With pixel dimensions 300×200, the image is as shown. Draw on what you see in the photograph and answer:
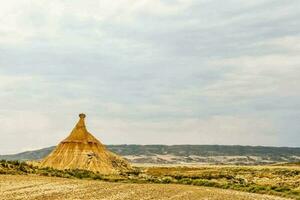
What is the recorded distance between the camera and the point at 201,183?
70.9 meters

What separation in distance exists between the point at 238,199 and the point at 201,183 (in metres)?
22.5

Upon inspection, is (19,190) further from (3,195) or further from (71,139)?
(71,139)

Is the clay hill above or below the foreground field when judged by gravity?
above

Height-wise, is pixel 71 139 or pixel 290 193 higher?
pixel 71 139

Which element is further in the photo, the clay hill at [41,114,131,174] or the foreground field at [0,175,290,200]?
the clay hill at [41,114,131,174]

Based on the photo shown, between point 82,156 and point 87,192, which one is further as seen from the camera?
point 82,156

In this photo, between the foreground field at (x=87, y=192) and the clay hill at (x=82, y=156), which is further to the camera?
the clay hill at (x=82, y=156)

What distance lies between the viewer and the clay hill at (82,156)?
100m

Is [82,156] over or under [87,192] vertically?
over

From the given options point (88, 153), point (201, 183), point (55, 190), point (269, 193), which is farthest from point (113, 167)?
point (55, 190)

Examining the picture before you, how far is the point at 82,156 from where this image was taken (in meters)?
102

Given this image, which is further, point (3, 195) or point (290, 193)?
point (290, 193)

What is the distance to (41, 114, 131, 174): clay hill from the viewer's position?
100 metres

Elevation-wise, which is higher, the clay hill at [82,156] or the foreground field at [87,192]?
the clay hill at [82,156]
